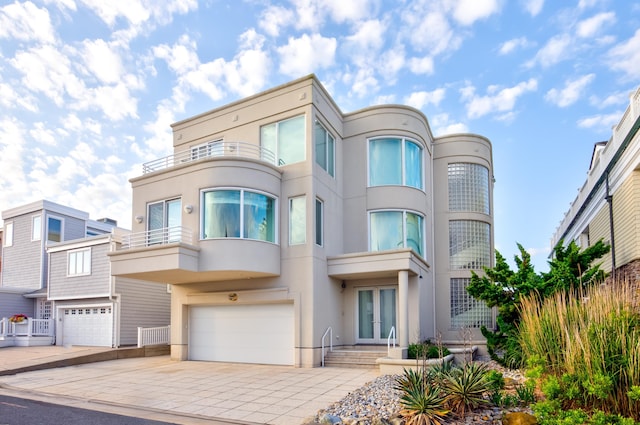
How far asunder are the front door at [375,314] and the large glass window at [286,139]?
17.3ft

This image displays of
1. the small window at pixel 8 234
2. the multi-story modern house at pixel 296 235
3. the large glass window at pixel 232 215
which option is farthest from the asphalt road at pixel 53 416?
the small window at pixel 8 234

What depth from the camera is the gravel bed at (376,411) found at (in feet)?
22.0

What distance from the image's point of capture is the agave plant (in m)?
6.87

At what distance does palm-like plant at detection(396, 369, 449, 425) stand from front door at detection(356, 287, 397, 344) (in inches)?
334

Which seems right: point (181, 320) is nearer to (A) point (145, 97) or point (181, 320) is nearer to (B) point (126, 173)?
(B) point (126, 173)

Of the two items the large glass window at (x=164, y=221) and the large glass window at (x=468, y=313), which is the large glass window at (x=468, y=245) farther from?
the large glass window at (x=164, y=221)

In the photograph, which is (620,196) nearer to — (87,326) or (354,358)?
(354,358)

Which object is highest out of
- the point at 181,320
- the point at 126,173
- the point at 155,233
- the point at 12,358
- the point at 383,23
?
the point at 383,23

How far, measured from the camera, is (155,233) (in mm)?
15500

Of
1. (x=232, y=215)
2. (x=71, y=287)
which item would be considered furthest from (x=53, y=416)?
(x=71, y=287)

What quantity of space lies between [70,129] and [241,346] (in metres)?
9.56

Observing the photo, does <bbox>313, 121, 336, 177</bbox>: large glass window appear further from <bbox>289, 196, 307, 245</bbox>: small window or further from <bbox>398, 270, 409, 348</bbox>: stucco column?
<bbox>398, 270, 409, 348</bbox>: stucco column

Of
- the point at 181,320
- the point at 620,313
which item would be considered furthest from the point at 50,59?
the point at 620,313

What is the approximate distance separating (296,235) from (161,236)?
4.64m
